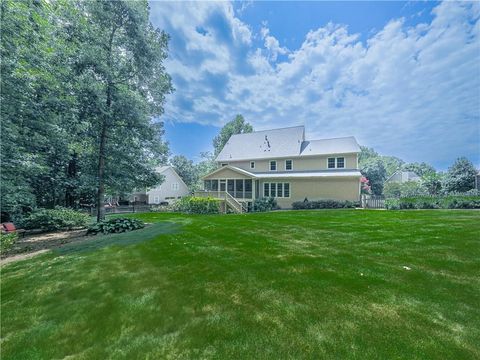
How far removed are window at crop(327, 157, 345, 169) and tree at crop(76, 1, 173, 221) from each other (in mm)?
17209

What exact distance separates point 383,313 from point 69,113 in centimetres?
1312

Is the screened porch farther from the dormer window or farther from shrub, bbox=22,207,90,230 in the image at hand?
shrub, bbox=22,207,90,230

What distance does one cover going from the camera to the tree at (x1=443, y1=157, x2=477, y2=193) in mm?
22828

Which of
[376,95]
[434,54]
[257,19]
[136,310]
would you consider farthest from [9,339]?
[376,95]

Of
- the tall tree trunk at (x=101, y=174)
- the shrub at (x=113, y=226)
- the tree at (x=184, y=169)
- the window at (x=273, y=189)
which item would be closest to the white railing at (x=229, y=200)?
the window at (x=273, y=189)

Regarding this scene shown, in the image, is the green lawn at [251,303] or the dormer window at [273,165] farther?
the dormer window at [273,165]

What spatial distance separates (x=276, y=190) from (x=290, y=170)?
3205 mm

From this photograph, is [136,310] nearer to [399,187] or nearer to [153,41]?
[153,41]

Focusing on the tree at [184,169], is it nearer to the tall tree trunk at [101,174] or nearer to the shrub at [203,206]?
the shrub at [203,206]

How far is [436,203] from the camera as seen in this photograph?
16.7 m

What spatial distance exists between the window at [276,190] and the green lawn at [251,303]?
1623cm

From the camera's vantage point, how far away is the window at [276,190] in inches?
890

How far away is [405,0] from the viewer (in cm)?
1243

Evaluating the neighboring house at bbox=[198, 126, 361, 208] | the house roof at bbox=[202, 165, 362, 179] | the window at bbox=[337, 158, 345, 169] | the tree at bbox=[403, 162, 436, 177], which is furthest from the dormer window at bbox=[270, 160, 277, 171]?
the tree at bbox=[403, 162, 436, 177]
